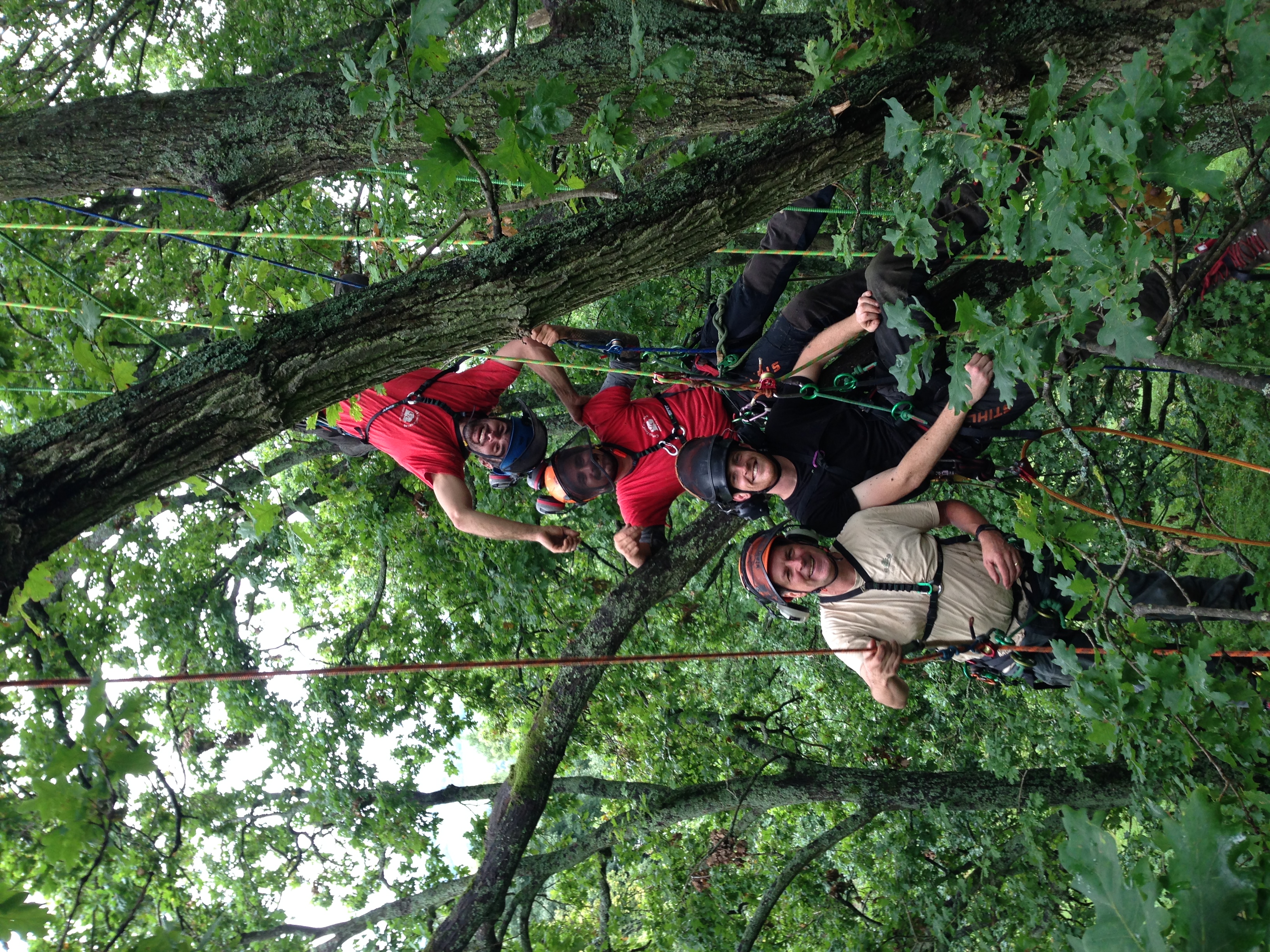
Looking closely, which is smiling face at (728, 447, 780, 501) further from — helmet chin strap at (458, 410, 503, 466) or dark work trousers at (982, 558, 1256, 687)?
helmet chin strap at (458, 410, 503, 466)

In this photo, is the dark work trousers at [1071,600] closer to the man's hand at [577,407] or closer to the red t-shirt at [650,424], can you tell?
the red t-shirt at [650,424]

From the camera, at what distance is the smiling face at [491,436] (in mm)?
4613

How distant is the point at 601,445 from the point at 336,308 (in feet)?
7.95

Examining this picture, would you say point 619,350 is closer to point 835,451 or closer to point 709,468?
point 709,468

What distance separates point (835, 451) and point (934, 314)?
82 cm

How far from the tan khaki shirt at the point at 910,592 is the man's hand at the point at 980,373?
82cm

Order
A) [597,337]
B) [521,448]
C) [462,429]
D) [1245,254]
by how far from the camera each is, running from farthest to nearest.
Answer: [597,337] → [462,429] → [521,448] → [1245,254]

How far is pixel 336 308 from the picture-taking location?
224 centimetres

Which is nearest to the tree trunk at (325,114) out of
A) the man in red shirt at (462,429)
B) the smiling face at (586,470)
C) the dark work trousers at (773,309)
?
the dark work trousers at (773,309)

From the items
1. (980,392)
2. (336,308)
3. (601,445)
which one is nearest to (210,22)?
(601,445)

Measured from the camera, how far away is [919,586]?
12.3 feet

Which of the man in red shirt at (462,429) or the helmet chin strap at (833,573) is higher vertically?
the man in red shirt at (462,429)

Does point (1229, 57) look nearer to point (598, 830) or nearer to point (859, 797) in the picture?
point (859, 797)

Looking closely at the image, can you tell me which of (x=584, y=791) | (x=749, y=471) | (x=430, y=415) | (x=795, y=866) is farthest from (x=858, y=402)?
(x=584, y=791)
